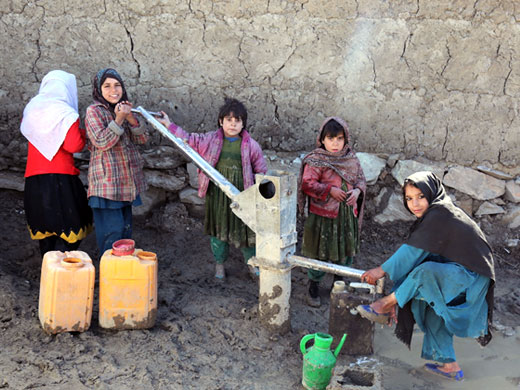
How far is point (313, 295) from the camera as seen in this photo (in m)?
4.27

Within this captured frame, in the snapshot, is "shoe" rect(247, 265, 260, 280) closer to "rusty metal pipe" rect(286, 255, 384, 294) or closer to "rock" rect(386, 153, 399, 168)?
"rusty metal pipe" rect(286, 255, 384, 294)

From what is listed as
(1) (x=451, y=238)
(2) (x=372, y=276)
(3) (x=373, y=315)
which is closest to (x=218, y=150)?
(2) (x=372, y=276)

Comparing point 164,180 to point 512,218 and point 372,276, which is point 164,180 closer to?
point 372,276

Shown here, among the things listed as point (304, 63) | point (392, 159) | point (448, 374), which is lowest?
point (448, 374)

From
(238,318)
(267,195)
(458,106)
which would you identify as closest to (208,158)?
(267,195)

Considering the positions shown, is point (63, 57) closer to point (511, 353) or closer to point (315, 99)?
point (315, 99)

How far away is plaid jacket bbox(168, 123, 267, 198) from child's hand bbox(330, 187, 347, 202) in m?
0.52

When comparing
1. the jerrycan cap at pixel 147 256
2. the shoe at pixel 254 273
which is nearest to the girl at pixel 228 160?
the shoe at pixel 254 273

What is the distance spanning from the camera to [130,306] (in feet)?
11.8

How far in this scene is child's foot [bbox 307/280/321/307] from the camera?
4.22 m

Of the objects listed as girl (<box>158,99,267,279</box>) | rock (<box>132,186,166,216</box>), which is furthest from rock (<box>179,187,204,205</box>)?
girl (<box>158,99,267,279</box>)

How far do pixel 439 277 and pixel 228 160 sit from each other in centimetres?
168

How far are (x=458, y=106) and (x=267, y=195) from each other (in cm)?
213

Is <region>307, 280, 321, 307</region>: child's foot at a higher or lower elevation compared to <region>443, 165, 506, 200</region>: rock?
lower
